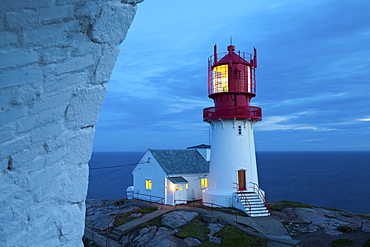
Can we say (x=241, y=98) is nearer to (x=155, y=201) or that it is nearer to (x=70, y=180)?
(x=155, y=201)

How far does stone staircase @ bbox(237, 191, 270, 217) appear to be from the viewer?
→ 1891 cm

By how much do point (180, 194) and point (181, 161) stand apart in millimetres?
3311

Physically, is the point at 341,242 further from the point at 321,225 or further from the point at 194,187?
the point at 194,187

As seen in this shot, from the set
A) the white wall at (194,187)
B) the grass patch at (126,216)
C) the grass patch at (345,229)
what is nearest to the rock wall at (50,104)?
the grass patch at (126,216)

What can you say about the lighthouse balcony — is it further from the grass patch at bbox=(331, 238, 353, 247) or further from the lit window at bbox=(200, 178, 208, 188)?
the grass patch at bbox=(331, 238, 353, 247)

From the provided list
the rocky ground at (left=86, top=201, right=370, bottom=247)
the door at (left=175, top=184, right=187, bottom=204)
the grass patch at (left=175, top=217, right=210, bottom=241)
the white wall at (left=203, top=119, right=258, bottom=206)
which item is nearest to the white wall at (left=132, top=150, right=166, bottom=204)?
the door at (left=175, top=184, right=187, bottom=204)

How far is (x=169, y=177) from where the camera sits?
2248cm

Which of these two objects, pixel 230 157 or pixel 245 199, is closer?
pixel 245 199

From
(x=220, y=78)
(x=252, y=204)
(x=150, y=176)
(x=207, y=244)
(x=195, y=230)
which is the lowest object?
(x=207, y=244)

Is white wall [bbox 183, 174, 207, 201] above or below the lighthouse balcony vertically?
below

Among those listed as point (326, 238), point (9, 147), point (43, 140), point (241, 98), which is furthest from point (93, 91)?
point (241, 98)

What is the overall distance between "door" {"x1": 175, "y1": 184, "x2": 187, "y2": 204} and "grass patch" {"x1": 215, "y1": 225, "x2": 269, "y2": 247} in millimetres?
6773

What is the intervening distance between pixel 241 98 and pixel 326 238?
387 inches

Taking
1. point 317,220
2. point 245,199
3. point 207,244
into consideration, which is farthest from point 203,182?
point 207,244
